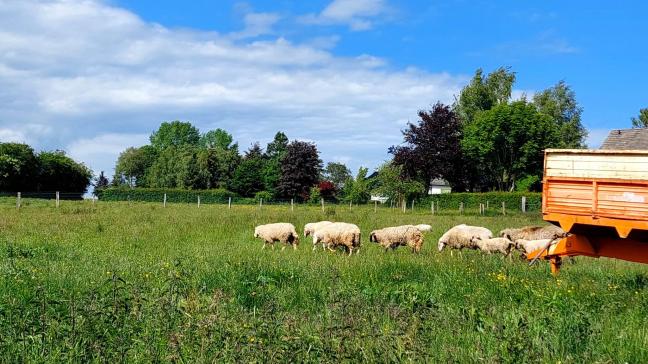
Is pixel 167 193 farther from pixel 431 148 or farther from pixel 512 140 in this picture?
pixel 512 140

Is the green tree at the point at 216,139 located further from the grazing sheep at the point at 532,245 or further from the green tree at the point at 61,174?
the grazing sheep at the point at 532,245

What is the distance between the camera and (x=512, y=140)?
66125 mm

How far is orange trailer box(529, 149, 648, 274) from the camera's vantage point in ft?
32.0

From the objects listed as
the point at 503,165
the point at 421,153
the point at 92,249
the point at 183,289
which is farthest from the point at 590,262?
the point at 503,165

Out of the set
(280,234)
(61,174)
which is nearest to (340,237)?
(280,234)

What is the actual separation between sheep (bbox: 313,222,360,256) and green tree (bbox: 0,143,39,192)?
55.5 m

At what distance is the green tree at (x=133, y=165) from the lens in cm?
11406

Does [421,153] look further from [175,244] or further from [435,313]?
[435,313]

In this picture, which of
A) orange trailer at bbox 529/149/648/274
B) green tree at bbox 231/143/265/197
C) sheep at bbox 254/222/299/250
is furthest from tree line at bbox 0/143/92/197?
orange trailer at bbox 529/149/648/274

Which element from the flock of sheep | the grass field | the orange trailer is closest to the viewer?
the grass field

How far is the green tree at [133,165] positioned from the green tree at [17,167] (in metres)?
43.2

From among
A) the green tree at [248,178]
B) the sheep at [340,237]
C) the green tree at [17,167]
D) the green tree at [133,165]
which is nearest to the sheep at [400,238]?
the sheep at [340,237]

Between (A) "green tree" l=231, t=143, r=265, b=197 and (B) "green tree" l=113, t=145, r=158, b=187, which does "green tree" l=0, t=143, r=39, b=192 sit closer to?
(A) "green tree" l=231, t=143, r=265, b=197

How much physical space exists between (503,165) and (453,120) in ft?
26.1
